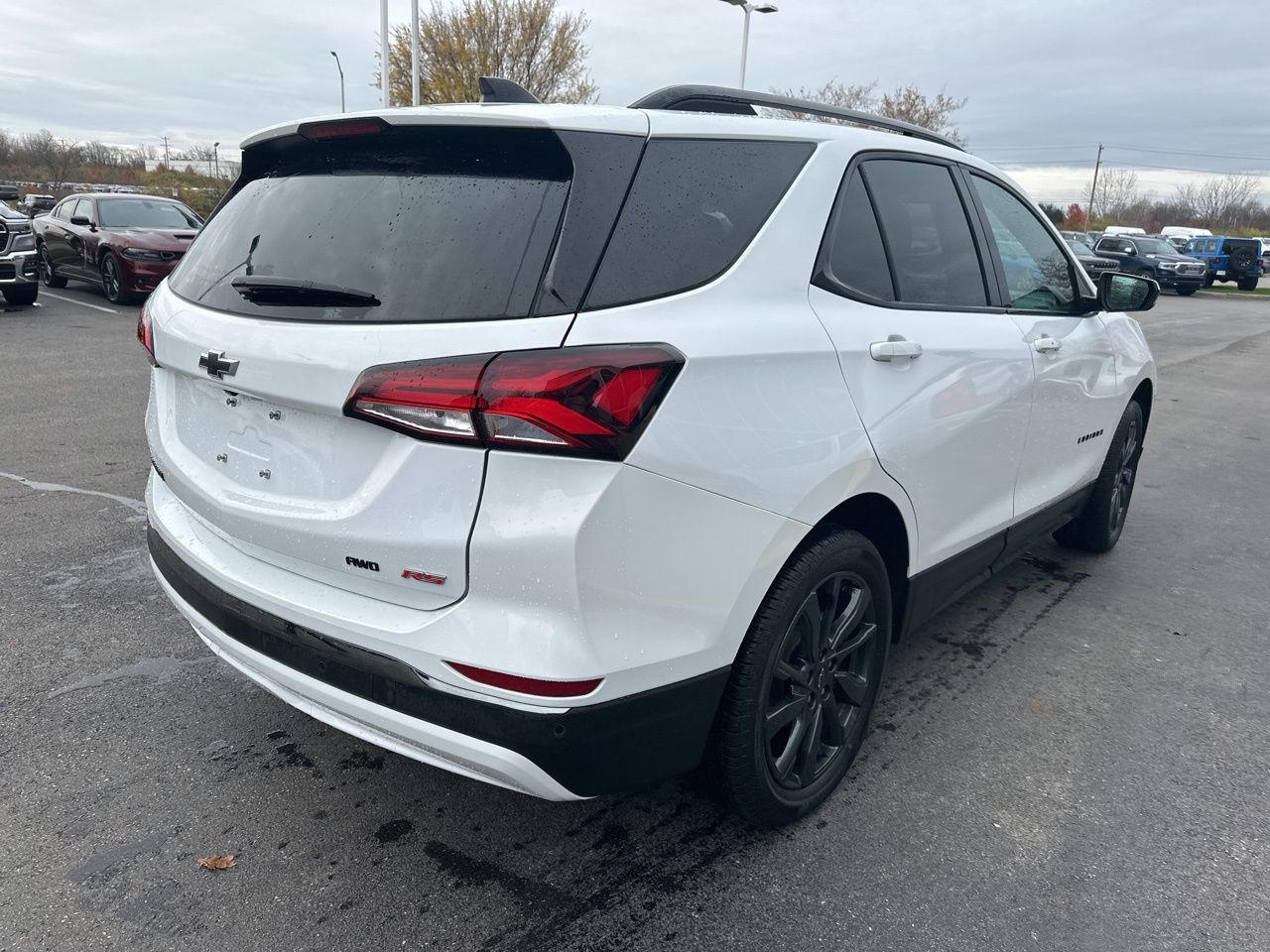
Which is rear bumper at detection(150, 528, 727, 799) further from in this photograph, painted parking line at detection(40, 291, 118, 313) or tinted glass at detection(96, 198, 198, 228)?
tinted glass at detection(96, 198, 198, 228)

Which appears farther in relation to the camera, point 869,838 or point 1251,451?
point 1251,451

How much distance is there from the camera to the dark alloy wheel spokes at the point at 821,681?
2465mm

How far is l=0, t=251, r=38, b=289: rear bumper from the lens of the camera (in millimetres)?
12711

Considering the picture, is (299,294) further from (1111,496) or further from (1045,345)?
(1111,496)

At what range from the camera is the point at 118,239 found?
13.6m

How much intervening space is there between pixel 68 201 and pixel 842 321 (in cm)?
1630

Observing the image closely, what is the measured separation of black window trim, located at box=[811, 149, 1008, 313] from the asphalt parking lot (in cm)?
136

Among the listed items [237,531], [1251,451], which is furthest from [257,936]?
[1251,451]

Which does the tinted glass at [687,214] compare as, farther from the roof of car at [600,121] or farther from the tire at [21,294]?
the tire at [21,294]

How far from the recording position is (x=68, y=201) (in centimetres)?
1520

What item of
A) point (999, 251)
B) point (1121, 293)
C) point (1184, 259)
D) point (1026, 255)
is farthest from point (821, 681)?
point (1184, 259)

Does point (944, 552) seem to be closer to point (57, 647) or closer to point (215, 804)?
point (215, 804)

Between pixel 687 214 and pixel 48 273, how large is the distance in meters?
17.5

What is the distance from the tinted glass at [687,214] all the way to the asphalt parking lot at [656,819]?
4.77 feet
